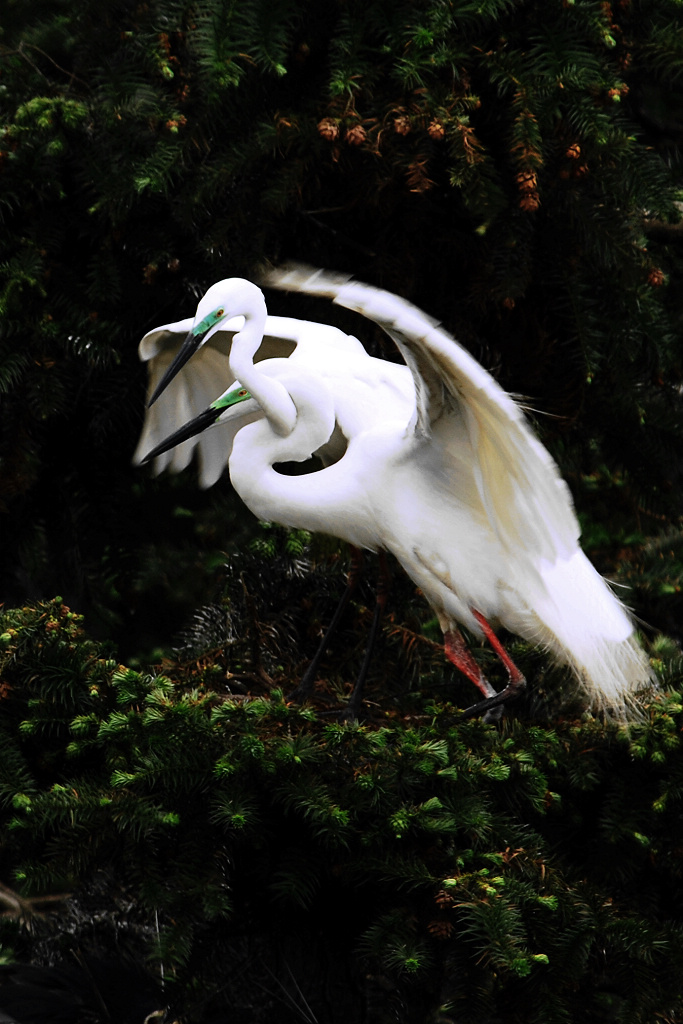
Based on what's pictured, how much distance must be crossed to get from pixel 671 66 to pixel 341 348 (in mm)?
540

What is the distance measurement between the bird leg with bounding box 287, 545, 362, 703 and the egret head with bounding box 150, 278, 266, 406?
36 centimetres

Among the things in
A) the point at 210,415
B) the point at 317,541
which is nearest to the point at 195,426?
the point at 210,415

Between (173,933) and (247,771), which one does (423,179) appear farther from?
(173,933)

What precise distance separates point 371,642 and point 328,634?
6 centimetres

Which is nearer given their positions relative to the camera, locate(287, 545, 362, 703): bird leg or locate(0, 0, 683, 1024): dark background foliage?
locate(0, 0, 683, 1024): dark background foliage

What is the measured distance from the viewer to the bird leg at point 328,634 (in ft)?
4.08

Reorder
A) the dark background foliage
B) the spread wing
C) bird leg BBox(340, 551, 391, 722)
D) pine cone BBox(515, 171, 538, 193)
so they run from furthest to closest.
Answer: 1. bird leg BBox(340, 551, 391, 722)
2. pine cone BBox(515, 171, 538, 193)
3. the dark background foliage
4. the spread wing

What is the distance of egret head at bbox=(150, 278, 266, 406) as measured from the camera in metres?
1.05

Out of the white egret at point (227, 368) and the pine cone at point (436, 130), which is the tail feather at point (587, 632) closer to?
the white egret at point (227, 368)

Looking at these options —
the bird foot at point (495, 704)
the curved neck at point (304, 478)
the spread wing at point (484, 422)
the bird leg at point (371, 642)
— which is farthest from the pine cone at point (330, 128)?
the bird foot at point (495, 704)

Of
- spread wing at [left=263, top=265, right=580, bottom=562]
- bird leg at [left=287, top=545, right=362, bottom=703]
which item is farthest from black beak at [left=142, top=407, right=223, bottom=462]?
bird leg at [left=287, top=545, right=362, bottom=703]

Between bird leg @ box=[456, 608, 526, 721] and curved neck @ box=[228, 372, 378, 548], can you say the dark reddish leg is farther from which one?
curved neck @ box=[228, 372, 378, 548]

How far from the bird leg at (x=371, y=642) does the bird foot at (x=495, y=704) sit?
142mm

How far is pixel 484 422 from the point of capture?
92cm
